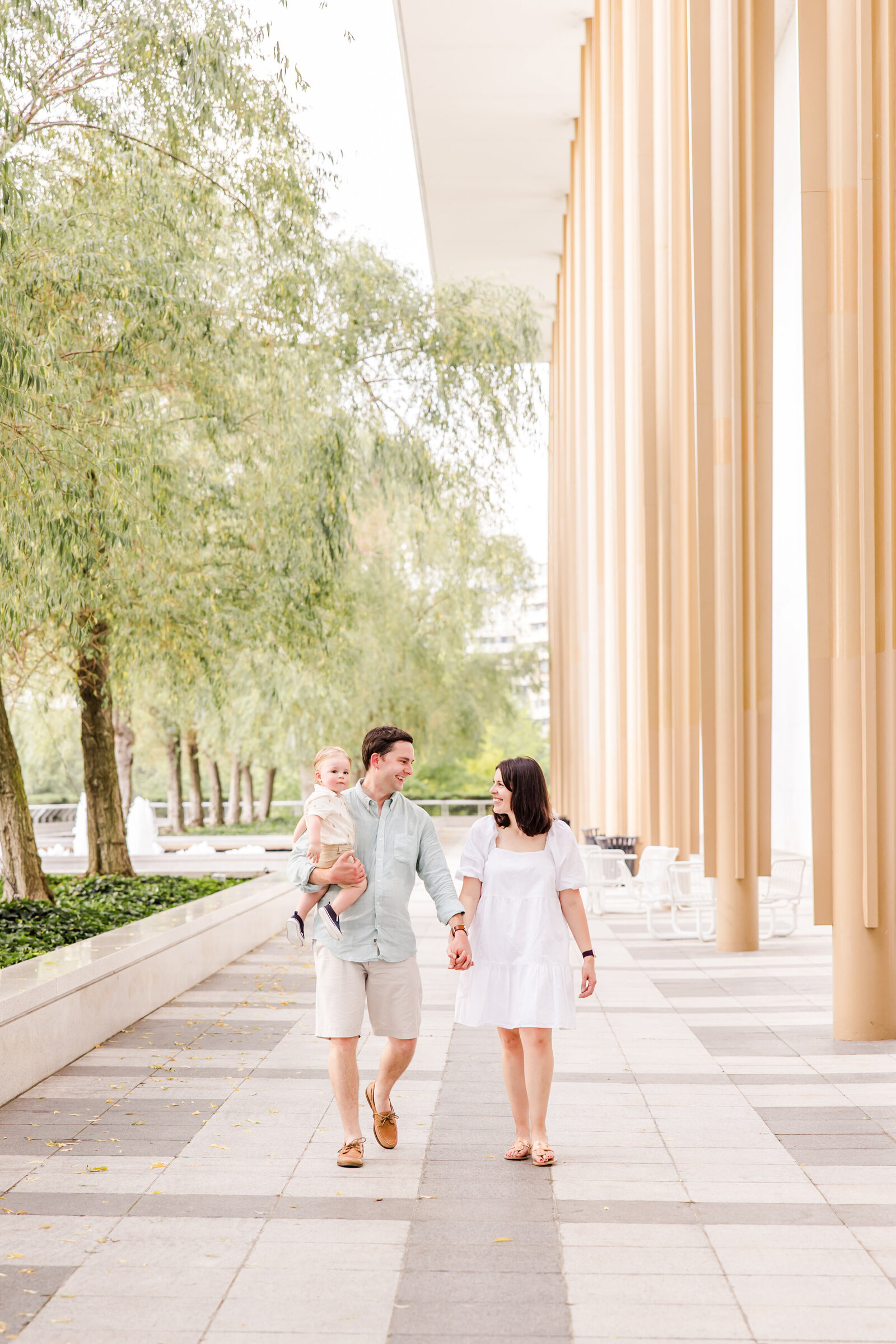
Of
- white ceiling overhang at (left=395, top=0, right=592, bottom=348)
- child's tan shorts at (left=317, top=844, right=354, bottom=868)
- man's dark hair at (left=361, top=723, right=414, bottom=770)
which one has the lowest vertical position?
child's tan shorts at (left=317, top=844, right=354, bottom=868)

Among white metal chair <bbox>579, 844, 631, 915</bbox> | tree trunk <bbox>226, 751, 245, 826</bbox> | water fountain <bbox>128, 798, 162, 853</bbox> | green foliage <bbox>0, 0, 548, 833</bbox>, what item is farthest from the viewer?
tree trunk <bbox>226, 751, 245, 826</bbox>

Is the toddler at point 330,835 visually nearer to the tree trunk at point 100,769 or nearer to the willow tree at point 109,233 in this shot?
the willow tree at point 109,233

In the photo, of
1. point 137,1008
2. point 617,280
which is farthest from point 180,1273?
point 617,280

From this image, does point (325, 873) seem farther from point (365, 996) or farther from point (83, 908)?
point (83, 908)

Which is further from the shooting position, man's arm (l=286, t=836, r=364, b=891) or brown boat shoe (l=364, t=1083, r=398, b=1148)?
brown boat shoe (l=364, t=1083, r=398, b=1148)

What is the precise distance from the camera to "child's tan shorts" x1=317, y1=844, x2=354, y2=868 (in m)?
5.17

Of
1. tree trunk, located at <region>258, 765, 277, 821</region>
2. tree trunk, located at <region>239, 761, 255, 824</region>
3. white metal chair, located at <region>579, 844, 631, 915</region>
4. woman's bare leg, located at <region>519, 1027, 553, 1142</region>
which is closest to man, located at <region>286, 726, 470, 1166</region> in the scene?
woman's bare leg, located at <region>519, 1027, 553, 1142</region>

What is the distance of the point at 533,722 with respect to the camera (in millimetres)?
89188

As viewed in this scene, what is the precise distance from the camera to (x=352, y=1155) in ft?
16.6

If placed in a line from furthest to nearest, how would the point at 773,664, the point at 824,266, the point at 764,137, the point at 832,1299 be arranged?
the point at 773,664 → the point at 764,137 → the point at 824,266 → the point at 832,1299

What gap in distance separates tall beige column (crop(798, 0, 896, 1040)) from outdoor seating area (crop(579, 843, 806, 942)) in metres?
4.42

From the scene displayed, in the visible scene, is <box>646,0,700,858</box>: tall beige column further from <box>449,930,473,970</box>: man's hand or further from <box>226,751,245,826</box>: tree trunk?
<box>226,751,245,826</box>: tree trunk

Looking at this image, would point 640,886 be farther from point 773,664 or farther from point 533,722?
point 533,722

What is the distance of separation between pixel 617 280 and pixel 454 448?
5561 mm
